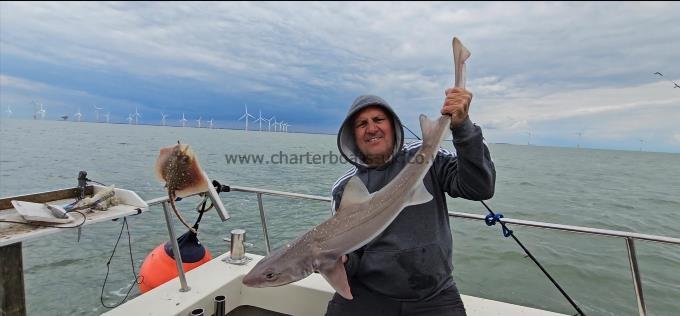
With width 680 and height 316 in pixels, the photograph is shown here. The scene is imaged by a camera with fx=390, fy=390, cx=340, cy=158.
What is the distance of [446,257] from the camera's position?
289 cm

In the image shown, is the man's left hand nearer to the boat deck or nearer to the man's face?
the man's face

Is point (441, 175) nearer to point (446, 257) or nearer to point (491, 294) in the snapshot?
point (446, 257)

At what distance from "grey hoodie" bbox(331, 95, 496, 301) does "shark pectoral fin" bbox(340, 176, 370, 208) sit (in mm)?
647

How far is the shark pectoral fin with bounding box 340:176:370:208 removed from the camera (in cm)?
240

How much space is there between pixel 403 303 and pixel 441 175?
1016 mm

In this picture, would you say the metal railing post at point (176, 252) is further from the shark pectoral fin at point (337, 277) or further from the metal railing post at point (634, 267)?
the metal railing post at point (634, 267)

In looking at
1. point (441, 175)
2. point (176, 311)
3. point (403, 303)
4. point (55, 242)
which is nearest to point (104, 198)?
point (176, 311)

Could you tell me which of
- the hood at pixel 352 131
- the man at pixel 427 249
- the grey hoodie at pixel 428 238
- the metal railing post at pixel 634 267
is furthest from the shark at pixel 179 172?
the metal railing post at pixel 634 267

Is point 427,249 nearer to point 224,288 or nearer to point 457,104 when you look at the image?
point 457,104

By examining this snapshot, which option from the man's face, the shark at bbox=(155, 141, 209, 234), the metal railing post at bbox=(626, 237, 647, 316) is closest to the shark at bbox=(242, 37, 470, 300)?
the shark at bbox=(155, 141, 209, 234)

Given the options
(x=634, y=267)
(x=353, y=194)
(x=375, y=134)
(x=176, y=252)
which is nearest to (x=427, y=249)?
(x=353, y=194)

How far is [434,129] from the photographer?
104 inches

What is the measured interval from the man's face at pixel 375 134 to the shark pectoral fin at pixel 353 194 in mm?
940

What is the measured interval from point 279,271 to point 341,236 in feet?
1.33
